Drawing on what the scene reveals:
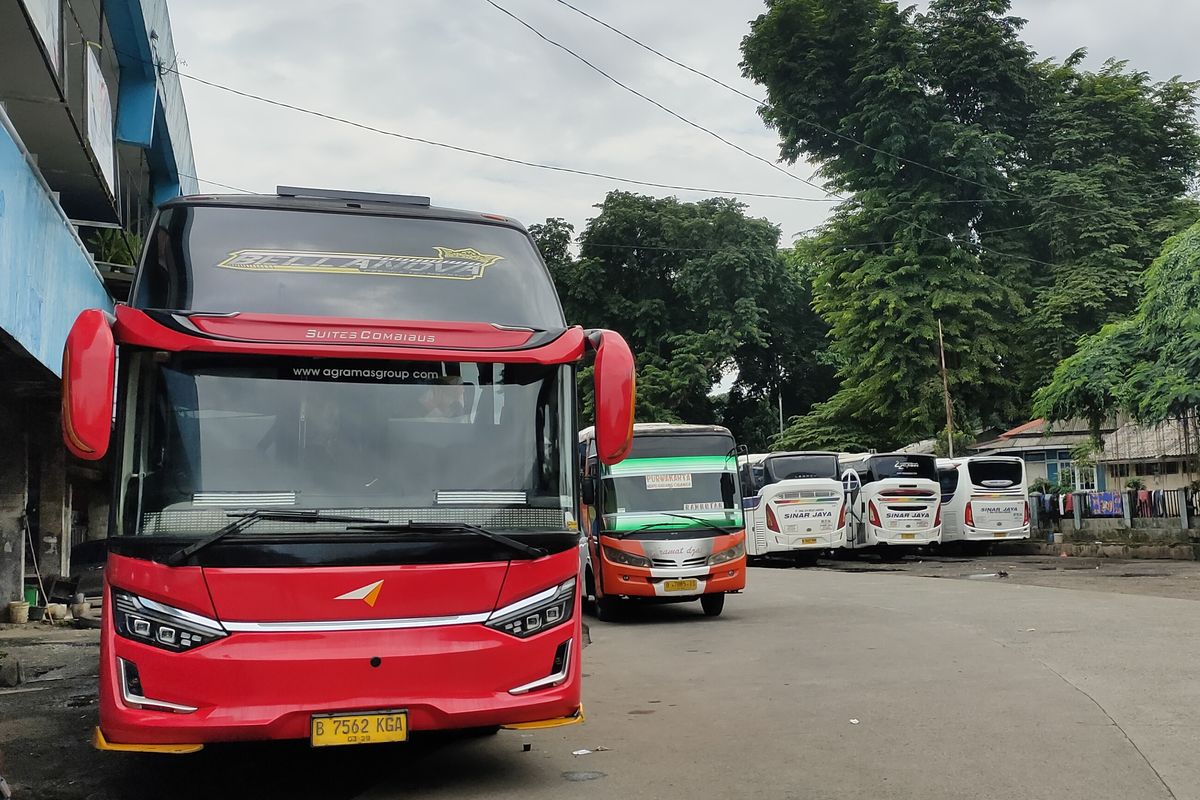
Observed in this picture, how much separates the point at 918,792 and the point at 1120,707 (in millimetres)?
2968

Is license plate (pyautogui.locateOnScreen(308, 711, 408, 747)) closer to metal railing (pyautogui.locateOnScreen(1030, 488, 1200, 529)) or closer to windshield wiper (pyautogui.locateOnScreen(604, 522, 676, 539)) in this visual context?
windshield wiper (pyautogui.locateOnScreen(604, 522, 676, 539))

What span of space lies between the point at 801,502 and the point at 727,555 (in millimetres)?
12410

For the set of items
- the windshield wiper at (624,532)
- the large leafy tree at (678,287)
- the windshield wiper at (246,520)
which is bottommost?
the windshield wiper at (624,532)

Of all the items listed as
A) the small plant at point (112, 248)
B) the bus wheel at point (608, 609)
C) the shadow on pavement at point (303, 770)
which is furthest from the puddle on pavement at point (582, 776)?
the small plant at point (112, 248)

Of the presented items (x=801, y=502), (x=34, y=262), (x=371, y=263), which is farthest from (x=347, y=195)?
(x=801, y=502)

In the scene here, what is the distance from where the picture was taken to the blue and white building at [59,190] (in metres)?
9.81

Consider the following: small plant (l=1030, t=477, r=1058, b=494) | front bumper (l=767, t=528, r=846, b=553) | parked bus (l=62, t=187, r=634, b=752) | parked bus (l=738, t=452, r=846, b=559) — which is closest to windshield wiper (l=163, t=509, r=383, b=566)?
parked bus (l=62, t=187, r=634, b=752)

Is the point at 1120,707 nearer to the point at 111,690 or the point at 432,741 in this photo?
the point at 432,741

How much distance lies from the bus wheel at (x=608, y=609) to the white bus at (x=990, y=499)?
16803 mm

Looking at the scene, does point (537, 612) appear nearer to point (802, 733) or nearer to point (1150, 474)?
point (802, 733)

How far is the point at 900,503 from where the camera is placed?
29750 mm

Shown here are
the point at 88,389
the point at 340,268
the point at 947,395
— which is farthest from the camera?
the point at 947,395

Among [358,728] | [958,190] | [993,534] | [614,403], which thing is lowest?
[993,534]

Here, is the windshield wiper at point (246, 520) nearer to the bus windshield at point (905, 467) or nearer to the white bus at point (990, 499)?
the bus windshield at point (905, 467)
